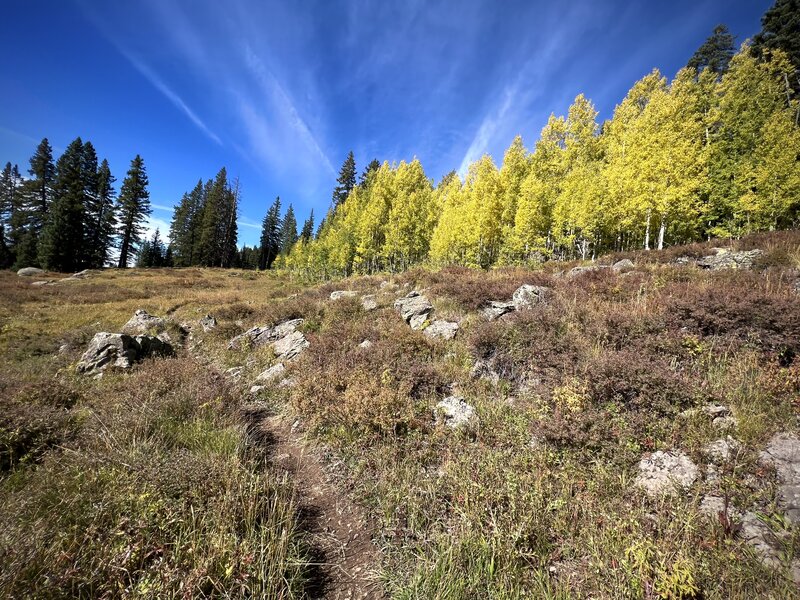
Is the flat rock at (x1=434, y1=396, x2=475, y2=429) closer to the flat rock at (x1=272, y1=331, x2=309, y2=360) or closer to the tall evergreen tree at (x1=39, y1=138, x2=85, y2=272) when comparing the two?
the flat rock at (x1=272, y1=331, x2=309, y2=360)

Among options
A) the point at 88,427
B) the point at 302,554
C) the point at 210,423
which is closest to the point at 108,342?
the point at 88,427

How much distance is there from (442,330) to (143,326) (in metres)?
15.6

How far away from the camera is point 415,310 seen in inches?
442

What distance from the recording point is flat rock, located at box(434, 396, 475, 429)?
541 cm

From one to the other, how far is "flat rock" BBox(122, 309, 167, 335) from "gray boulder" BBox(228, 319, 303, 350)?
5.89 metres

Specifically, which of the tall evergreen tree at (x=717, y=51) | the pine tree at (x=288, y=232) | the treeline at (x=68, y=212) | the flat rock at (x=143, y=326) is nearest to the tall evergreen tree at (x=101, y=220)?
the treeline at (x=68, y=212)

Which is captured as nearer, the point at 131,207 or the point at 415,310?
the point at 415,310

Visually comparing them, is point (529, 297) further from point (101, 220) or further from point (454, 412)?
point (101, 220)

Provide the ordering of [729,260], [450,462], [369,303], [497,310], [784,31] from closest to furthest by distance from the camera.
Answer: [450,462] < [497,310] < [729,260] < [369,303] < [784,31]

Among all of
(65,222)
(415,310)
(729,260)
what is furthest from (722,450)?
(65,222)

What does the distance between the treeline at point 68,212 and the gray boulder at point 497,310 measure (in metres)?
57.1

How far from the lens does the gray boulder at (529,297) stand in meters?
9.42

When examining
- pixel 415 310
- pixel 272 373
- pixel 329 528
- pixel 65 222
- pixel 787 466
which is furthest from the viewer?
pixel 65 222

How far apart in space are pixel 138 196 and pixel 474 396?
65.6 metres
